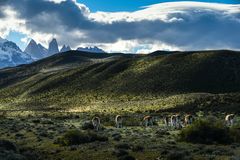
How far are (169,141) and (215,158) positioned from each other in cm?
767

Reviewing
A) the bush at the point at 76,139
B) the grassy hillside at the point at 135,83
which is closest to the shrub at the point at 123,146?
the bush at the point at 76,139

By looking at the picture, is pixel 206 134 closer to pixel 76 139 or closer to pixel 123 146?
pixel 123 146

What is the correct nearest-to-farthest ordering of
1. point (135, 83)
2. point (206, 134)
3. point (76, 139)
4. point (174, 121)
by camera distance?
1. point (76, 139)
2. point (206, 134)
3. point (174, 121)
4. point (135, 83)

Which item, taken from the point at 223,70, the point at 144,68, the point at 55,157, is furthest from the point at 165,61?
the point at 55,157

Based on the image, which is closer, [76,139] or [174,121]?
[76,139]

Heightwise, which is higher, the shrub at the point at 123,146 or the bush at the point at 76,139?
the bush at the point at 76,139

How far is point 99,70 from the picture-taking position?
161 metres

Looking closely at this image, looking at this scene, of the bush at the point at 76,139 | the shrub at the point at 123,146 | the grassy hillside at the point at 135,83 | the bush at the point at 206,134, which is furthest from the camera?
the grassy hillside at the point at 135,83

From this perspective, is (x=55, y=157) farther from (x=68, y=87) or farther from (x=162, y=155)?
(x=68, y=87)

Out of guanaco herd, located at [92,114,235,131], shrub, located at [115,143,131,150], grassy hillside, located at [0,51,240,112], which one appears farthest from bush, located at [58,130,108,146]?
grassy hillside, located at [0,51,240,112]

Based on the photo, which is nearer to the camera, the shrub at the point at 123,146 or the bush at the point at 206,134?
the shrub at the point at 123,146

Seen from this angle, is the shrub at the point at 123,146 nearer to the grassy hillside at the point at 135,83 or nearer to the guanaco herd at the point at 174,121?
the guanaco herd at the point at 174,121

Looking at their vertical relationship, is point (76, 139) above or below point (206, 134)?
above

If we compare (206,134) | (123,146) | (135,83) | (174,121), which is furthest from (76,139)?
(135,83)
